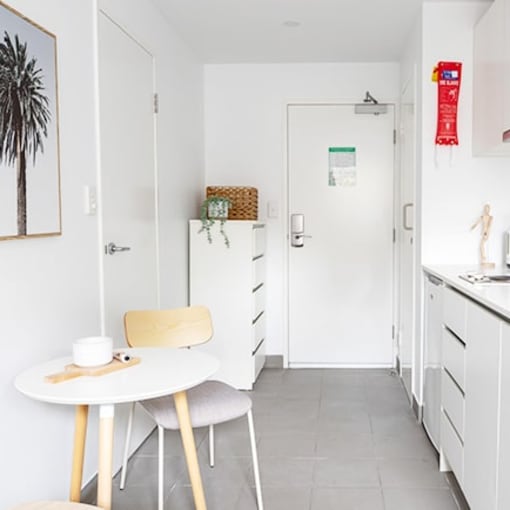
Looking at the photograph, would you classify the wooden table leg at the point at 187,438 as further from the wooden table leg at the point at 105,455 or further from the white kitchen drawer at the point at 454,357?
the white kitchen drawer at the point at 454,357

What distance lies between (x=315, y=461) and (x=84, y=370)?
1.48 meters

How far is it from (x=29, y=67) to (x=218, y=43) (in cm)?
229

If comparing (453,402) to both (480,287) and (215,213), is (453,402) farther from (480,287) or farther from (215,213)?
(215,213)

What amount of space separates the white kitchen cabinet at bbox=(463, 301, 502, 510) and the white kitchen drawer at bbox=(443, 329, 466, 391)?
0.27 ft

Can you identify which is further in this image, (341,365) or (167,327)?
(341,365)

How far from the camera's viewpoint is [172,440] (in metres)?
3.07

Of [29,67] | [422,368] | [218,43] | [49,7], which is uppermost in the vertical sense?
[218,43]

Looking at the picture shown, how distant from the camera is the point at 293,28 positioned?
143 inches

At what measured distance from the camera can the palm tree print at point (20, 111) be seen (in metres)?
1.73

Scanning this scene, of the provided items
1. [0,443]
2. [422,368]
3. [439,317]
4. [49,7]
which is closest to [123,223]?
[49,7]

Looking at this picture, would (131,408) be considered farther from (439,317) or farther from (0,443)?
(439,317)

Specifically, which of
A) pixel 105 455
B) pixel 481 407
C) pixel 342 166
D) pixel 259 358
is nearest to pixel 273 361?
pixel 259 358

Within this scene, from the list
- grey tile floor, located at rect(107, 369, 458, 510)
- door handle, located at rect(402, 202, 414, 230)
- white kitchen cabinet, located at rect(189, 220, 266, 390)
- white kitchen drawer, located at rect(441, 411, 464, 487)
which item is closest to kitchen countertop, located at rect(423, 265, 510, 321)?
white kitchen drawer, located at rect(441, 411, 464, 487)

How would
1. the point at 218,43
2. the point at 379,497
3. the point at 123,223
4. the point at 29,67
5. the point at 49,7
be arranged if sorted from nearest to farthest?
the point at 29,67 → the point at 49,7 → the point at 379,497 → the point at 123,223 → the point at 218,43
